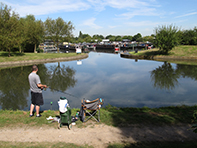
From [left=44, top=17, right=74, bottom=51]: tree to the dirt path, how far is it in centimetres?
3535

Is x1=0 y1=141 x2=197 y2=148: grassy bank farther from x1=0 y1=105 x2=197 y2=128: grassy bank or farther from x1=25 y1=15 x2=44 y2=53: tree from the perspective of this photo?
x1=25 y1=15 x2=44 y2=53: tree

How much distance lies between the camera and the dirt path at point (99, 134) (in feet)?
16.4

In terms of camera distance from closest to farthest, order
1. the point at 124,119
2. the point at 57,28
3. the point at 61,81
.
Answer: the point at 124,119 → the point at 61,81 → the point at 57,28

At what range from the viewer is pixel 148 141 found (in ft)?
16.2

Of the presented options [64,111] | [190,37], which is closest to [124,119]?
[64,111]

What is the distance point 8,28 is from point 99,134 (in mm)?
29337

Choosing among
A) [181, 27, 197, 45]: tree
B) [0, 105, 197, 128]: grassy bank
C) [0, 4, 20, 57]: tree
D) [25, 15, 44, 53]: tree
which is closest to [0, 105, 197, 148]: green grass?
[0, 105, 197, 128]: grassy bank

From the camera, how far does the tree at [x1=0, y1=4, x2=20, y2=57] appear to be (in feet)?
87.5

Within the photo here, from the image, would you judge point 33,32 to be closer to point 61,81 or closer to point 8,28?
point 8,28

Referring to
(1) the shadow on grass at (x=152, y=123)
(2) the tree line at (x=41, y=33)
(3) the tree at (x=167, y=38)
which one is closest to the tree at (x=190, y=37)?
(2) the tree line at (x=41, y=33)

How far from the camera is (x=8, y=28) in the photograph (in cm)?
2802

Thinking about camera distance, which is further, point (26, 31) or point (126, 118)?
point (26, 31)

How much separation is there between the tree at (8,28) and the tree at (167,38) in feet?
86.1

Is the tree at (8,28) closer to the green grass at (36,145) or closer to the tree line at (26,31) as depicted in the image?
the tree line at (26,31)
